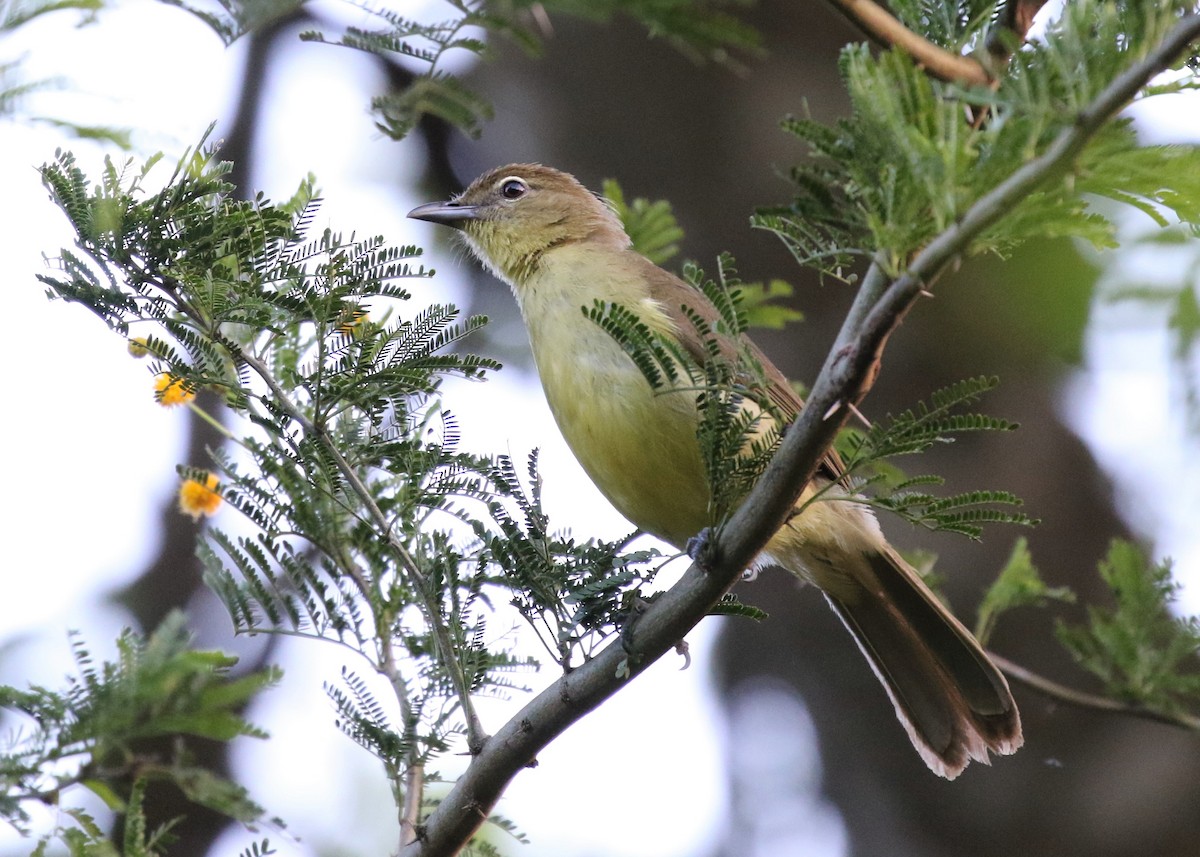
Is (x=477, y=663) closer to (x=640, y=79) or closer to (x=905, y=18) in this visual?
(x=905, y=18)

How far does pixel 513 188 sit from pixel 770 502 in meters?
3.33

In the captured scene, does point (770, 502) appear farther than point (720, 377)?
No

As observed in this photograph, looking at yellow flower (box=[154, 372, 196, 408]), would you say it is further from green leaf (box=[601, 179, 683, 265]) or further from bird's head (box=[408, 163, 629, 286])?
green leaf (box=[601, 179, 683, 265])

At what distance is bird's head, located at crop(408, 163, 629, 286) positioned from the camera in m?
5.00

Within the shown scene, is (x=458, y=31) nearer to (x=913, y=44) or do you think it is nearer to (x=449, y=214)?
(x=913, y=44)

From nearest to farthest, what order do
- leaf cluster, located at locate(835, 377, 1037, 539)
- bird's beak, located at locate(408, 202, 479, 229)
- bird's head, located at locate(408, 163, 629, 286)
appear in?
leaf cluster, located at locate(835, 377, 1037, 539), bird's head, located at locate(408, 163, 629, 286), bird's beak, located at locate(408, 202, 479, 229)

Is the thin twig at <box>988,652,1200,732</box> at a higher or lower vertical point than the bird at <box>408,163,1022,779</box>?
lower

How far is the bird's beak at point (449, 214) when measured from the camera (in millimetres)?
5348

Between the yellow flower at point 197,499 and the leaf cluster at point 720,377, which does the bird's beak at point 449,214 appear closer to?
the yellow flower at point 197,499

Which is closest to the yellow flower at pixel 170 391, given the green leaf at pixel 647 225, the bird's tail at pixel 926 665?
the green leaf at pixel 647 225

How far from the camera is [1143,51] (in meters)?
1.81

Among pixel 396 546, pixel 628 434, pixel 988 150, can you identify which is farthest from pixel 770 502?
pixel 628 434

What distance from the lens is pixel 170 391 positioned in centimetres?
338

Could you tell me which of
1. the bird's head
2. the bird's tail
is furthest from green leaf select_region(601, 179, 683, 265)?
the bird's tail
